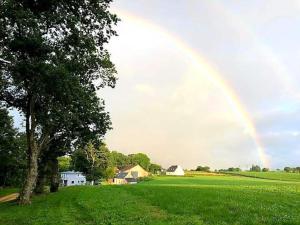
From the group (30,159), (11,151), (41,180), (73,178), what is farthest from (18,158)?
(73,178)

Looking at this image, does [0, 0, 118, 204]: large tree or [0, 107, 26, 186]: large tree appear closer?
[0, 0, 118, 204]: large tree

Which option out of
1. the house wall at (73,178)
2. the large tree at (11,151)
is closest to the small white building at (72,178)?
→ the house wall at (73,178)

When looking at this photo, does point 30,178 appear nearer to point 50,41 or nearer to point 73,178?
point 50,41

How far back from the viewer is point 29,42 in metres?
28.5

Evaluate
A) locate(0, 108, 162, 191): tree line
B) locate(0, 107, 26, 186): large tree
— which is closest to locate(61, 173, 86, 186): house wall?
locate(0, 108, 162, 191): tree line

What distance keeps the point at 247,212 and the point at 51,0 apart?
17.2 m

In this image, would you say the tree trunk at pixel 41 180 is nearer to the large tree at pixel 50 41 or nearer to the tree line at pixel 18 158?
the tree line at pixel 18 158

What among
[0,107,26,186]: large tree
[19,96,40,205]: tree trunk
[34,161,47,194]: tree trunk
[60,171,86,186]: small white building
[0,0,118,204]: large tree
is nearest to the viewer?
[0,0,118,204]: large tree

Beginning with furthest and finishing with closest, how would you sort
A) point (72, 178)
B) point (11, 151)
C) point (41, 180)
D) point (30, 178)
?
1. point (72, 178)
2. point (11, 151)
3. point (41, 180)
4. point (30, 178)

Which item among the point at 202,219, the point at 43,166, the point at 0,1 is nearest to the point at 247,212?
the point at 202,219

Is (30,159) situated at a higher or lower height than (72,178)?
lower

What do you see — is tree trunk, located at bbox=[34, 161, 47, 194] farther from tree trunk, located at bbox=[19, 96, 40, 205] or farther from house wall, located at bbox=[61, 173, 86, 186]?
house wall, located at bbox=[61, 173, 86, 186]

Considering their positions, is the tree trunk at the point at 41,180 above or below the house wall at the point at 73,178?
below

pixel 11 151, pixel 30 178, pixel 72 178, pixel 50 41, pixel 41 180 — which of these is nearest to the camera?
pixel 50 41
